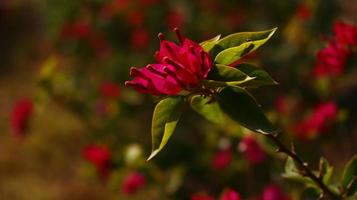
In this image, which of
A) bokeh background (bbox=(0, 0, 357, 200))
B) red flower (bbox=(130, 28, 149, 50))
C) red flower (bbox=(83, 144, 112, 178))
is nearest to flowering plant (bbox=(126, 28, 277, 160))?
bokeh background (bbox=(0, 0, 357, 200))

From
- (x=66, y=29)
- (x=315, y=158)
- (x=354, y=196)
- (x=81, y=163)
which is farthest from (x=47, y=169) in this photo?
Result: (x=354, y=196)

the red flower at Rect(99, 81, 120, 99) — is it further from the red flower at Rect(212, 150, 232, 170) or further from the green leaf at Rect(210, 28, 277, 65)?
the green leaf at Rect(210, 28, 277, 65)

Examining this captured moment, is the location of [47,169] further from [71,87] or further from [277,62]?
[277,62]

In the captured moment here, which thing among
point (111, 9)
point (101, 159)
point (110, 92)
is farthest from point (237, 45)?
point (111, 9)

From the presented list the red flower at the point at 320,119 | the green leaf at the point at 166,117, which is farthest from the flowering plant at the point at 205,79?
the red flower at the point at 320,119

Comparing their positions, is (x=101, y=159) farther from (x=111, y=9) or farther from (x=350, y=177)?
(x=111, y=9)
